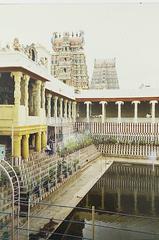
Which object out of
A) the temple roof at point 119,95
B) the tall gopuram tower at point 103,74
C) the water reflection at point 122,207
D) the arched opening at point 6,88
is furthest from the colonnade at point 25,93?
the tall gopuram tower at point 103,74

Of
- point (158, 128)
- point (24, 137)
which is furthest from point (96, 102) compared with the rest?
point (24, 137)

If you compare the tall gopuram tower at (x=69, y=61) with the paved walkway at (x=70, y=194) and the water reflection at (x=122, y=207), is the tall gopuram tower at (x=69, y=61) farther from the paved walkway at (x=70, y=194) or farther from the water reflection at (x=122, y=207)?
the water reflection at (x=122, y=207)

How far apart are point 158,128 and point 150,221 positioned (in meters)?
13.0

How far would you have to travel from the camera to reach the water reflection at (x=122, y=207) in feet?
24.1

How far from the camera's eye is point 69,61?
108ft

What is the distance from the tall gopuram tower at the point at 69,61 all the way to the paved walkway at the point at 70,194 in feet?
57.4

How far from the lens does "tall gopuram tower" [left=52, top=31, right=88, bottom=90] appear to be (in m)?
32.2

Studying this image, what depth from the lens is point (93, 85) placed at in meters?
46.3

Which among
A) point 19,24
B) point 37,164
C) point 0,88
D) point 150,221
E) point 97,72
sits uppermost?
point 97,72

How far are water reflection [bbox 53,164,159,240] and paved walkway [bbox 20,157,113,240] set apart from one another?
0.22 m

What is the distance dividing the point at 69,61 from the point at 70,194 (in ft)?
79.3

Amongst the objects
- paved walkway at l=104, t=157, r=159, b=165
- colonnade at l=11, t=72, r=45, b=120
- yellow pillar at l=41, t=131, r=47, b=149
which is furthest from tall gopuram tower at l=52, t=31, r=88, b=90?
yellow pillar at l=41, t=131, r=47, b=149

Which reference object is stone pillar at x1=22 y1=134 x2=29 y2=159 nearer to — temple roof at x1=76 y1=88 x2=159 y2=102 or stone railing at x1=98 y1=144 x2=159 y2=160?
stone railing at x1=98 y1=144 x2=159 y2=160

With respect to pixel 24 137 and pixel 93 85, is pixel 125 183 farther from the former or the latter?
pixel 93 85
